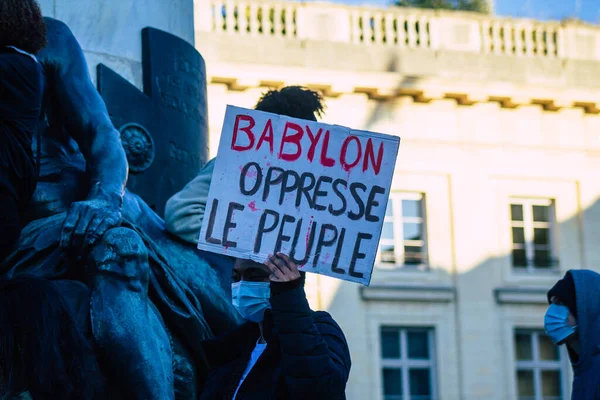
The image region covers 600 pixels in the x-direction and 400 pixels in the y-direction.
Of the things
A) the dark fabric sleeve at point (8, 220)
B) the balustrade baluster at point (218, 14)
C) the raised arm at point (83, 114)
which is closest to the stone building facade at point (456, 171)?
the balustrade baluster at point (218, 14)

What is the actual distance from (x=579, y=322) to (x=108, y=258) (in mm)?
1969

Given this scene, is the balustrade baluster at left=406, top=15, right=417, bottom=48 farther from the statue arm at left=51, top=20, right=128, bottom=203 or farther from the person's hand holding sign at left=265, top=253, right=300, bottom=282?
the person's hand holding sign at left=265, top=253, right=300, bottom=282

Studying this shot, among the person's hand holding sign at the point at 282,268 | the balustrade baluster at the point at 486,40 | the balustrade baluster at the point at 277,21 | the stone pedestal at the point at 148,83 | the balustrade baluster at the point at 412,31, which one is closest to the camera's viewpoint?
the person's hand holding sign at the point at 282,268

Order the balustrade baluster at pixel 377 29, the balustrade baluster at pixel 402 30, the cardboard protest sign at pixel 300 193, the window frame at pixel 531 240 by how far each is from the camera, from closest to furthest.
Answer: the cardboard protest sign at pixel 300 193 → the balustrade baluster at pixel 377 29 → the balustrade baluster at pixel 402 30 → the window frame at pixel 531 240

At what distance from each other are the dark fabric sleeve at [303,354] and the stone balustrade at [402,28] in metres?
26.2

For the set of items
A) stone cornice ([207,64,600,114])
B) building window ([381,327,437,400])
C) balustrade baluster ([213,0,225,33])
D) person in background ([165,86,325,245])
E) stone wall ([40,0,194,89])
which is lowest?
person in background ([165,86,325,245])

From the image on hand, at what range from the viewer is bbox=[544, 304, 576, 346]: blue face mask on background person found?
6.41 meters

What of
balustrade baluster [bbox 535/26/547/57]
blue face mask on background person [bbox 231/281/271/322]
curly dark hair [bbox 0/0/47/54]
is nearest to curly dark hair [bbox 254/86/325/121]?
curly dark hair [bbox 0/0/47/54]

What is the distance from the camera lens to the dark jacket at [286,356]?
14.1 feet

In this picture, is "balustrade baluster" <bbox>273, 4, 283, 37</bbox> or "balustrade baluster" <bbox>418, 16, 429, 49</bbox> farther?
"balustrade baluster" <bbox>418, 16, 429, 49</bbox>

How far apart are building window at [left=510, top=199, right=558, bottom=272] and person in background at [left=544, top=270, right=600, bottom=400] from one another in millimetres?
27304

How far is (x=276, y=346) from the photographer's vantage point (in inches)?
178

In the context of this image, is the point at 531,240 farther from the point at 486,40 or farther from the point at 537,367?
the point at 486,40

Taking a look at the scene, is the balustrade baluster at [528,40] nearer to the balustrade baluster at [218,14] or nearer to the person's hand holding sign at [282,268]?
the balustrade baluster at [218,14]
